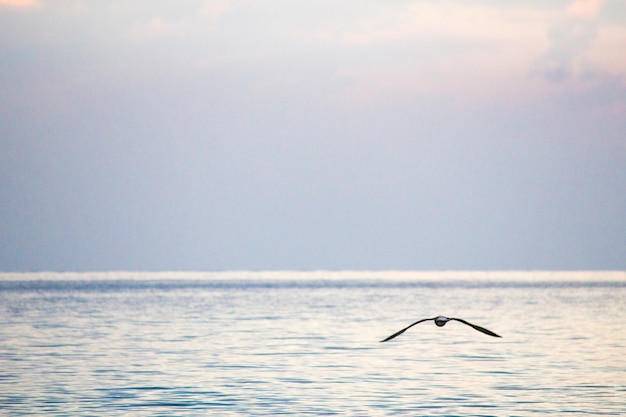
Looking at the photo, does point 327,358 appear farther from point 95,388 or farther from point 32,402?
point 32,402

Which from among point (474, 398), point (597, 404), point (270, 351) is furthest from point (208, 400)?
point (270, 351)

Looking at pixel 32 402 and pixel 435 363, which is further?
pixel 435 363

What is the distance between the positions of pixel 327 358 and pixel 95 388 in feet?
43.7

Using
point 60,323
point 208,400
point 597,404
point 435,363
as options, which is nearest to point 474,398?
point 597,404

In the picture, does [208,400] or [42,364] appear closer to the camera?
[208,400]

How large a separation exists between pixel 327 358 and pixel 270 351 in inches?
182

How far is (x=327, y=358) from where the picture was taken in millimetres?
49938

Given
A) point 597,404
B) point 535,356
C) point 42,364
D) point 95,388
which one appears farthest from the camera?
point 535,356

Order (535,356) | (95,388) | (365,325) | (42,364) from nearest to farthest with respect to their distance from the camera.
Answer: (95,388), (42,364), (535,356), (365,325)

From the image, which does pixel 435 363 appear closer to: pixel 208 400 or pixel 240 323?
pixel 208 400

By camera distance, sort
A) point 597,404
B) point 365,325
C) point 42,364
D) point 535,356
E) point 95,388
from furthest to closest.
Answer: point 365,325
point 535,356
point 42,364
point 95,388
point 597,404

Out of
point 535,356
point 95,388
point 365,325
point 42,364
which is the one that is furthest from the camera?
point 365,325

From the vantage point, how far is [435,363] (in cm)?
4869

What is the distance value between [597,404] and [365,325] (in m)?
42.1
